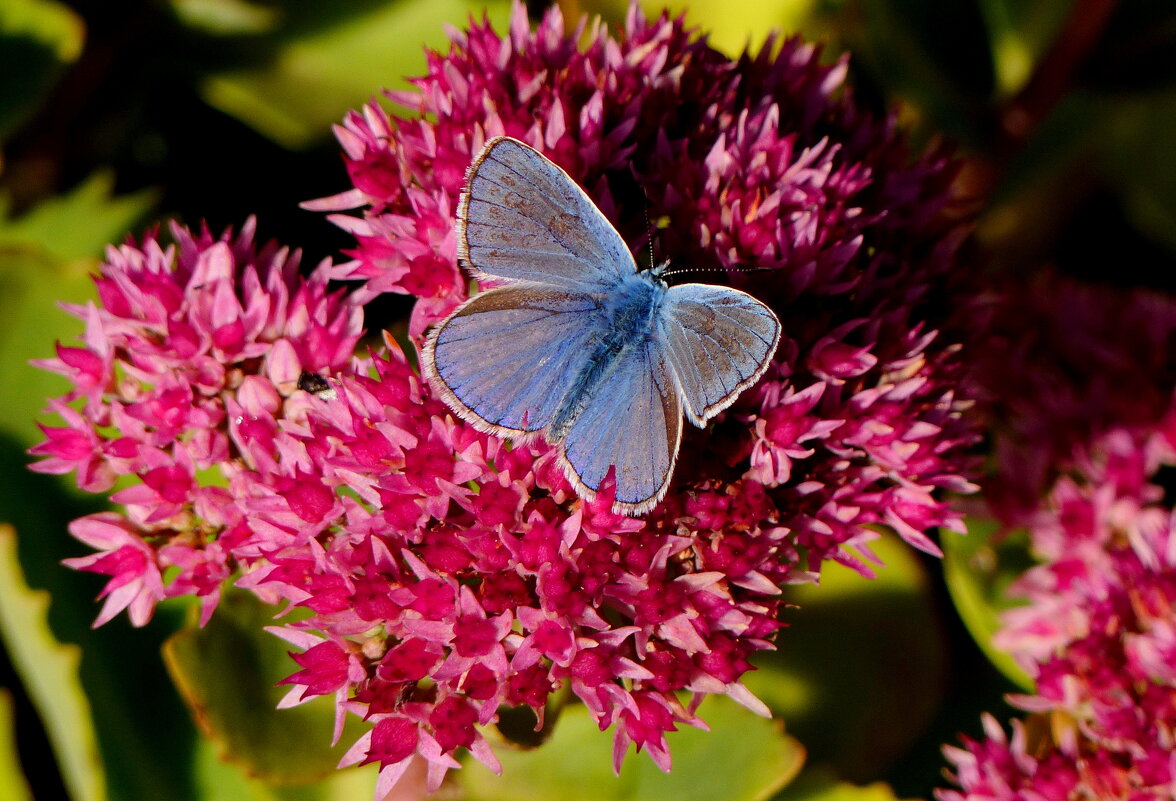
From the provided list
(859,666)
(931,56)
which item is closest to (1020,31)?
(931,56)

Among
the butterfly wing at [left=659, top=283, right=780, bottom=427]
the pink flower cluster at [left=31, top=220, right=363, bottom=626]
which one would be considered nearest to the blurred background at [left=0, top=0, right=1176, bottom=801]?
the pink flower cluster at [left=31, top=220, right=363, bottom=626]

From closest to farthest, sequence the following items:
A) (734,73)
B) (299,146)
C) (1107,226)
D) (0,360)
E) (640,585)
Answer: (640,585) < (734,73) < (0,360) < (299,146) < (1107,226)

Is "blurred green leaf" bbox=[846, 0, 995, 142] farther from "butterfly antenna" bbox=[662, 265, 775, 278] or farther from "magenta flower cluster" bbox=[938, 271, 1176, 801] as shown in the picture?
"butterfly antenna" bbox=[662, 265, 775, 278]

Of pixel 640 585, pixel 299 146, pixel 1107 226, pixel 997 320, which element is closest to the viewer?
pixel 640 585

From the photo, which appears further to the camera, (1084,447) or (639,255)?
(1084,447)

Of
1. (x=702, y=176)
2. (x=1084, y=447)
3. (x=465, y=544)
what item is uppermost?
(x=702, y=176)

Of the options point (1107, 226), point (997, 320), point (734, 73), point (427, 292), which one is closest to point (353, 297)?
point (427, 292)

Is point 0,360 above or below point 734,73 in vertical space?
below

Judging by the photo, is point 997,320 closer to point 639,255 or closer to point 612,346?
point 639,255
